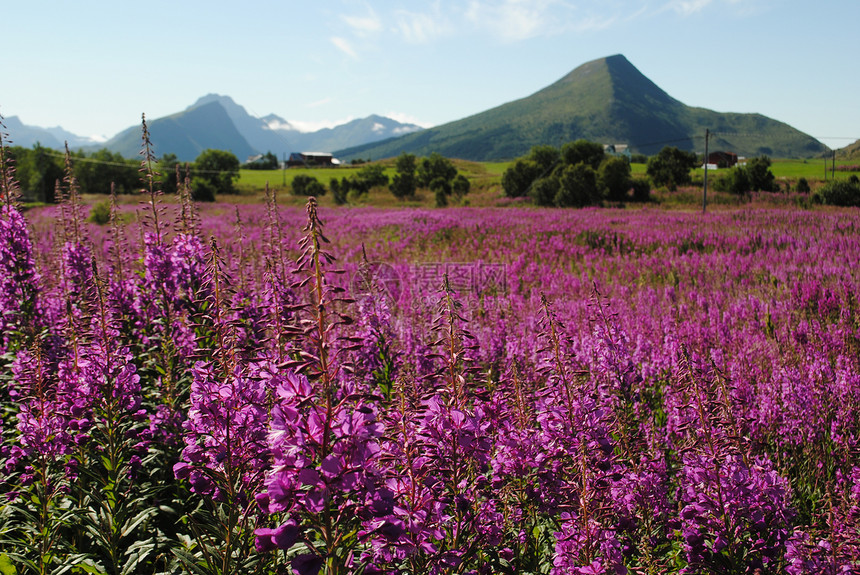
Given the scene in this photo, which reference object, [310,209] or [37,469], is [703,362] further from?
[37,469]

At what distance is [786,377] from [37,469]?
650 centimetres

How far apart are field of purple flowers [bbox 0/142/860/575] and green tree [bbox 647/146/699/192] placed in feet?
128

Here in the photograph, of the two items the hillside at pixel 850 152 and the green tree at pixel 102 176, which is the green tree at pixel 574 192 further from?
the green tree at pixel 102 176

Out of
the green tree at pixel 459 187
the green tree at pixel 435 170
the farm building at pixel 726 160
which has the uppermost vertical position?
the green tree at pixel 435 170

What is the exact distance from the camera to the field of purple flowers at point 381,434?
1.72m

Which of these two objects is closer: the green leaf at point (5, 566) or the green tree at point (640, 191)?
the green leaf at point (5, 566)

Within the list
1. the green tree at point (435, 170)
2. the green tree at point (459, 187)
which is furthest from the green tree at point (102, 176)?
the green tree at point (459, 187)

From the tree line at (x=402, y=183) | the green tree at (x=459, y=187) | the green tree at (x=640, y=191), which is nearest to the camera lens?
the green tree at (x=640, y=191)

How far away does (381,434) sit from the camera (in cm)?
166

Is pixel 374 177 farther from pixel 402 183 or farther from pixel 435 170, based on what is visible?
pixel 402 183

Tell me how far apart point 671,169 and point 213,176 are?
55.1m

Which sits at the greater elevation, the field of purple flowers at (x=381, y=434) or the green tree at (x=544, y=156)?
the green tree at (x=544, y=156)

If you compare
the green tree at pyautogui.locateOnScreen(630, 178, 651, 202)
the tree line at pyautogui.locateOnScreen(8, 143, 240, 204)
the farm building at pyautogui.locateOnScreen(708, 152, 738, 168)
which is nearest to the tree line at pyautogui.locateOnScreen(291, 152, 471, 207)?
the tree line at pyautogui.locateOnScreen(8, 143, 240, 204)

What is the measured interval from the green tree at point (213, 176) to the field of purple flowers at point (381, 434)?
101ft
